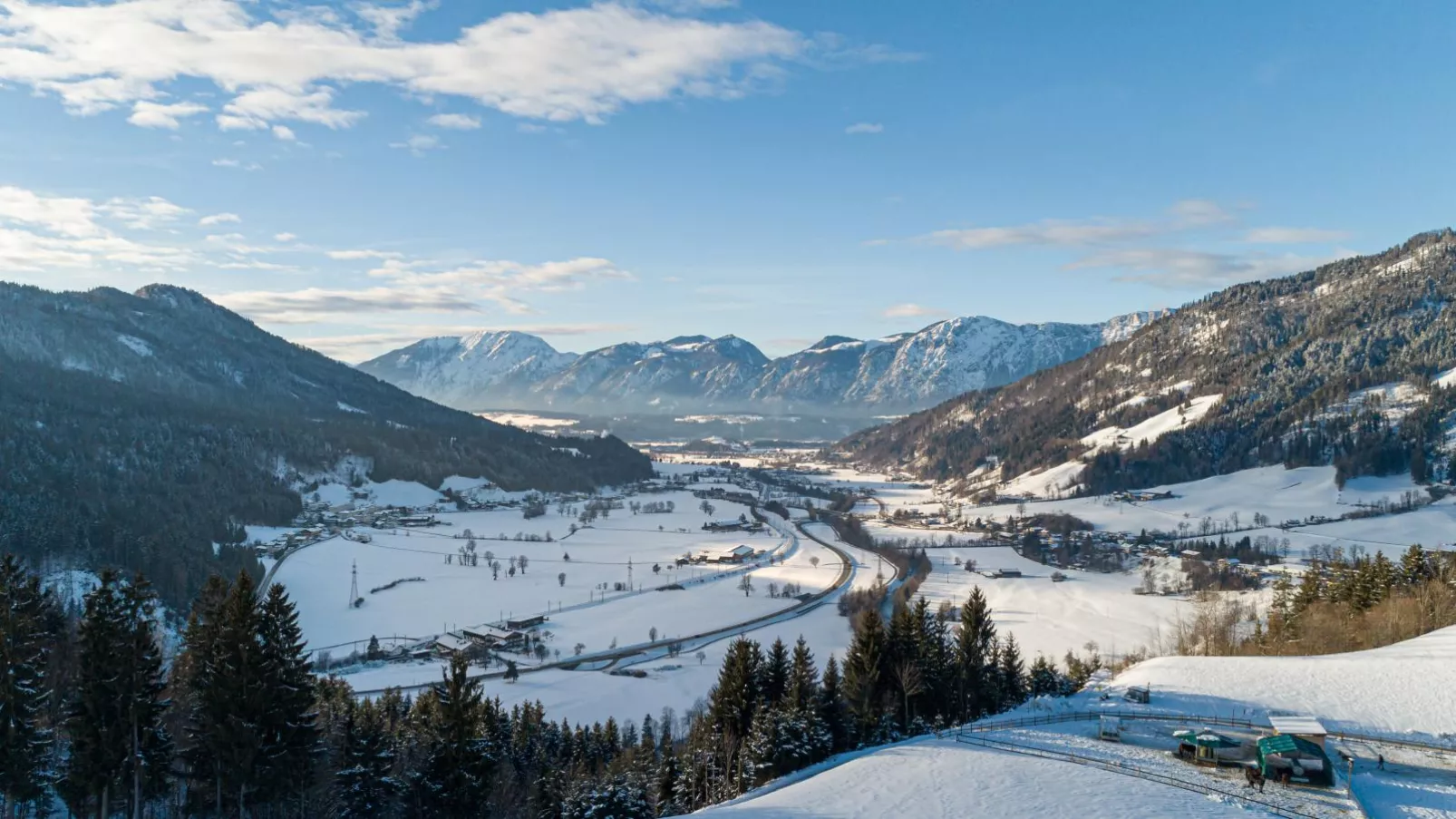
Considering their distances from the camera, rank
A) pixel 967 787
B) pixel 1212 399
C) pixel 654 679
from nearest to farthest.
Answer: pixel 967 787 → pixel 654 679 → pixel 1212 399

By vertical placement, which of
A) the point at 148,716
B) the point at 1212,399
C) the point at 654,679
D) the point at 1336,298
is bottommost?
the point at 654,679

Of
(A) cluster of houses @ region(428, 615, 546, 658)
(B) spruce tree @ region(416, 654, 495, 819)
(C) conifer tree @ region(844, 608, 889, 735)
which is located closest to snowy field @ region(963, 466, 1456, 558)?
(C) conifer tree @ region(844, 608, 889, 735)

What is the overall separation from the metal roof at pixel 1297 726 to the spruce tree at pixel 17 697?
3494 cm

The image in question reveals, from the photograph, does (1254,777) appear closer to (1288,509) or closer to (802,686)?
(802,686)

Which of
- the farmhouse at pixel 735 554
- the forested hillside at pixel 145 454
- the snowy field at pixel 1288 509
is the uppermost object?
the forested hillside at pixel 145 454

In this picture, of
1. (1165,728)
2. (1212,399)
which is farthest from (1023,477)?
(1165,728)

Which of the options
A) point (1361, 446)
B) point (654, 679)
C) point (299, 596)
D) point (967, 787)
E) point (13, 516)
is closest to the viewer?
point (967, 787)

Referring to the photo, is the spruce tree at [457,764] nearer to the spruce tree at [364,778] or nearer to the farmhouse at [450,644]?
the spruce tree at [364,778]

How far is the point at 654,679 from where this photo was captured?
6128 centimetres

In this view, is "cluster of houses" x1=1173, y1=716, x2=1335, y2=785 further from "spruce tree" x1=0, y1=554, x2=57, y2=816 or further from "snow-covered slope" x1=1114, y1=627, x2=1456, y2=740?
"spruce tree" x1=0, y1=554, x2=57, y2=816

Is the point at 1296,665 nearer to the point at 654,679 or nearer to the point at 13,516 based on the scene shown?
the point at 654,679

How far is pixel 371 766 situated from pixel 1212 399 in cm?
18678

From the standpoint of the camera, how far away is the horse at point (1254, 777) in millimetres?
22267

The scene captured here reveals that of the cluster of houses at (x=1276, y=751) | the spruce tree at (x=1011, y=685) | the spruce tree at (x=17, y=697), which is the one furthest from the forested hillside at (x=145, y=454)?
the cluster of houses at (x=1276, y=751)
